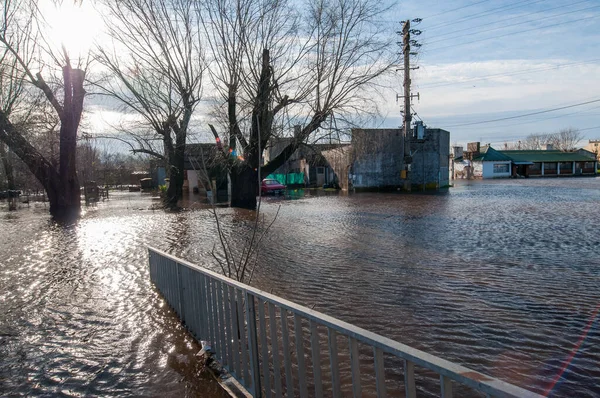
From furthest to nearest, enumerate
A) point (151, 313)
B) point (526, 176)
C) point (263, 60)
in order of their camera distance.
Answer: point (526, 176)
point (263, 60)
point (151, 313)

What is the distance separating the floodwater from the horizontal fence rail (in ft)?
1.28

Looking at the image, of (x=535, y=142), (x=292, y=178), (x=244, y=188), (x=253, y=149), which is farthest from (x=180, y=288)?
(x=535, y=142)

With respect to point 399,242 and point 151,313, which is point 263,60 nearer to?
point 399,242

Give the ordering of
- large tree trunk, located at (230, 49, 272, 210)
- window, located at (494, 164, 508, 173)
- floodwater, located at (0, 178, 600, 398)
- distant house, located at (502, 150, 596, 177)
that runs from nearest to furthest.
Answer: floodwater, located at (0, 178, 600, 398) → large tree trunk, located at (230, 49, 272, 210) → window, located at (494, 164, 508, 173) → distant house, located at (502, 150, 596, 177)

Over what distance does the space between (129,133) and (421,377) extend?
2137 centimetres

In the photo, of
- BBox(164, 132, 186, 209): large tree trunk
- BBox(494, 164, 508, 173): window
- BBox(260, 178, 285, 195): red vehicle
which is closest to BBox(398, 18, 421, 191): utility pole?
BBox(260, 178, 285, 195): red vehicle

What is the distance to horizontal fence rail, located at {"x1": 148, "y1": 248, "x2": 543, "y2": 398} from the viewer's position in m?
1.96

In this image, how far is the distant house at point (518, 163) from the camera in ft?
197

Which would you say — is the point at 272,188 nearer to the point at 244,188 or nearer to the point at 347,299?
the point at 244,188

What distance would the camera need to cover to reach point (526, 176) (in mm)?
62375

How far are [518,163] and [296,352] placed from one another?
67.4 metres

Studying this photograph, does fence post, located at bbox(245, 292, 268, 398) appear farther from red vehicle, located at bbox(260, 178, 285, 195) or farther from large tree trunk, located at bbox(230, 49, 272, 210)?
red vehicle, located at bbox(260, 178, 285, 195)

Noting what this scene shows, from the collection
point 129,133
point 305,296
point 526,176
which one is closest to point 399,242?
point 305,296

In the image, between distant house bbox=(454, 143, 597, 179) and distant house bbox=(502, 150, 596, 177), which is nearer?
distant house bbox=(454, 143, 597, 179)
